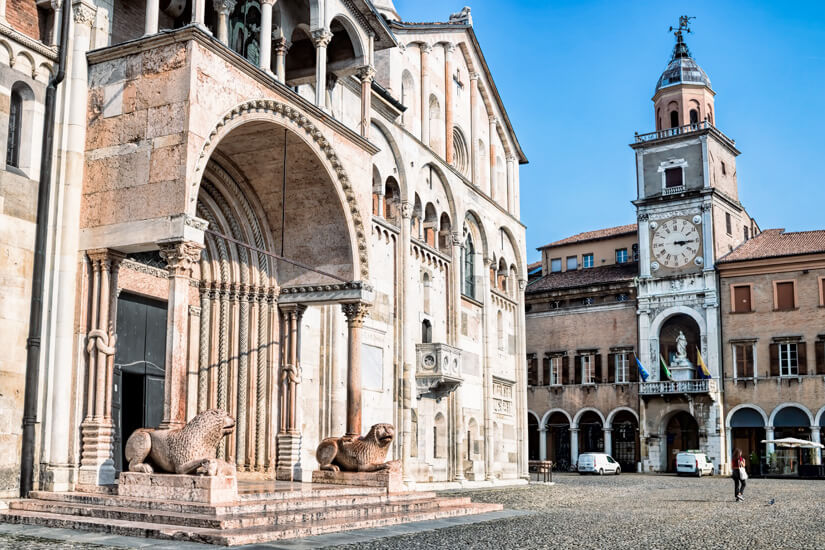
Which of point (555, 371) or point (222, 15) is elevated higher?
point (222, 15)

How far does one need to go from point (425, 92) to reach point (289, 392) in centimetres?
1438

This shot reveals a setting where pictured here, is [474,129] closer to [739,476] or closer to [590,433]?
[739,476]

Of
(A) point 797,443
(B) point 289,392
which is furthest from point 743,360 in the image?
(B) point 289,392

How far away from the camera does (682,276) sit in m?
53.4

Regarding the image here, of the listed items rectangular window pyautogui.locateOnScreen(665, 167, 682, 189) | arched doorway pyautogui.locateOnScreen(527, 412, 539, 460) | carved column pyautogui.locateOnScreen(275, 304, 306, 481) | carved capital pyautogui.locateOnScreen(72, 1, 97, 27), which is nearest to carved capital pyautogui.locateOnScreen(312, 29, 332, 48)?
carved capital pyautogui.locateOnScreen(72, 1, 97, 27)

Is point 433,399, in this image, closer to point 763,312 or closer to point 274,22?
point 274,22

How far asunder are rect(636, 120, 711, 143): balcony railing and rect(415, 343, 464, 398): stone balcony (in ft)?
108

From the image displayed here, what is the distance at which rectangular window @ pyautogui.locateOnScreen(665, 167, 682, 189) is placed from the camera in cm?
5538

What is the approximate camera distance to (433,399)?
2855 centimetres

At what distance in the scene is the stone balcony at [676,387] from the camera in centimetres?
5106

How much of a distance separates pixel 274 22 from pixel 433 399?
13868mm

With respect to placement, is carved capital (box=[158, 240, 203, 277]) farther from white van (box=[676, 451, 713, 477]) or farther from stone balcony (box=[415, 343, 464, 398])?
white van (box=[676, 451, 713, 477])

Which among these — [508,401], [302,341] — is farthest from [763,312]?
[302,341]

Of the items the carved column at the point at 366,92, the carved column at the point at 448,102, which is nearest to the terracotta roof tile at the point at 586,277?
the carved column at the point at 448,102
